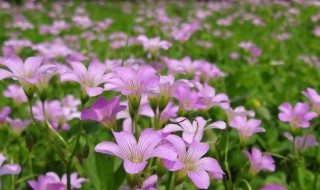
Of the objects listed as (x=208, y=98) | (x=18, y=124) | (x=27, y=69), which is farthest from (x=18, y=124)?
(x=208, y=98)

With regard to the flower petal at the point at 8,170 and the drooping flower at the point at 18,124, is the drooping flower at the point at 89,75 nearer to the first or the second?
the flower petal at the point at 8,170

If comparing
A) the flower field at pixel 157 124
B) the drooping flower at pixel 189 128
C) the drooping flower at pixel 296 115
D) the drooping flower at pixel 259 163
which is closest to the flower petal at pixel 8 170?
the flower field at pixel 157 124

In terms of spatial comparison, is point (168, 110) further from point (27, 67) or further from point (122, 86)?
point (27, 67)

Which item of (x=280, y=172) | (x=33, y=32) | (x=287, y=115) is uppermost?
(x=287, y=115)

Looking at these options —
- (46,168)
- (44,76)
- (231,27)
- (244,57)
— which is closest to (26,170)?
(46,168)

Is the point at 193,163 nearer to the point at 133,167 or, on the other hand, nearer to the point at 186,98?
the point at 133,167
